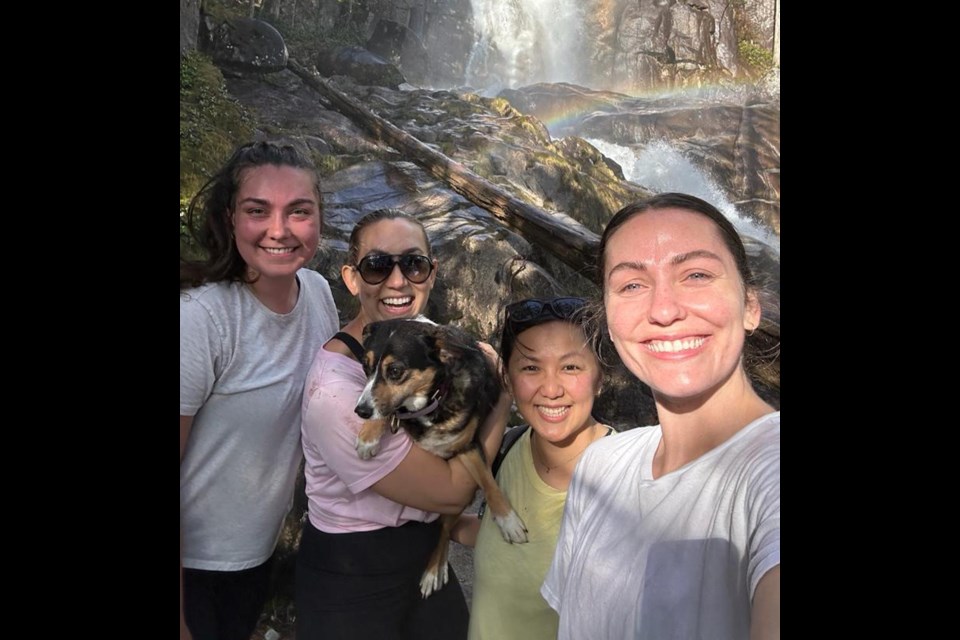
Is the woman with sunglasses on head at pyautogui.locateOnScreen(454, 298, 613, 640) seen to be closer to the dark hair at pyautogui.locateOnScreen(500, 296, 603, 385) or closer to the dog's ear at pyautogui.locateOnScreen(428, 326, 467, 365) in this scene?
the dark hair at pyautogui.locateOnScreen(500, 296, 603, 385)

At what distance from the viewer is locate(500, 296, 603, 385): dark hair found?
2.81m

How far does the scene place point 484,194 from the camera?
317cm

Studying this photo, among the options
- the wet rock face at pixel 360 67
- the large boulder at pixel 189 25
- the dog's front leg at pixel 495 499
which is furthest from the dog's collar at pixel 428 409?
the large boulder at pixel 189 25

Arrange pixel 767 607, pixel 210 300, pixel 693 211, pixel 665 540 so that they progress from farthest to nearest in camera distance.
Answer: pixel 210 300, pixel 693 211, pixel 665 540, pixel 767 607

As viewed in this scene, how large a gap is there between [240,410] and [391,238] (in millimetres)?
889

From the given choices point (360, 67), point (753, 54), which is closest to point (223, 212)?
point (360, 67)

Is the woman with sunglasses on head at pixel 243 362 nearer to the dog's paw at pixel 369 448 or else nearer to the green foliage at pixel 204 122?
the green foliage at pixel 204 122

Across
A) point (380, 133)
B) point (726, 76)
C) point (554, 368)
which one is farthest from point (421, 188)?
point (726, 76)

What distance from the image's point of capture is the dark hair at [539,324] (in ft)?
9.21

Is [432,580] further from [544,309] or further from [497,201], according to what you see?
[497,201]

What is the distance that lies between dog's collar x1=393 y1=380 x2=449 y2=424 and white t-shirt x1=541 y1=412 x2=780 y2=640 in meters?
0.58

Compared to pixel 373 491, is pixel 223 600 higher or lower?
lower

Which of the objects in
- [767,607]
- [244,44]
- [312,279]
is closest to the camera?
[767,607]

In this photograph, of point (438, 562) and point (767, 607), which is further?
point (438, 562)
